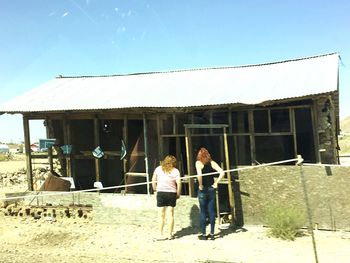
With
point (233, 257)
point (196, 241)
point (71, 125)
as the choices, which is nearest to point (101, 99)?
point (71, 125)

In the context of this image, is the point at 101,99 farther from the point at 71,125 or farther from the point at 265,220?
the point at 265,220

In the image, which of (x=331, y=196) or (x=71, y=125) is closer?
(x=331, y=196)

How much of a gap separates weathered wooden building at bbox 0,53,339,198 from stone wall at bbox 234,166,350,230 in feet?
2.46

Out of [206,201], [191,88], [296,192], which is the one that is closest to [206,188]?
Answer: [206,201]

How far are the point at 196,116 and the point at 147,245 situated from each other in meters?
4.27

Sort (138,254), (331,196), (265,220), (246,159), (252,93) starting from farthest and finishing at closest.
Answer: (246,159) → (252,93) → (265,220) → (331,196) → (138,254)

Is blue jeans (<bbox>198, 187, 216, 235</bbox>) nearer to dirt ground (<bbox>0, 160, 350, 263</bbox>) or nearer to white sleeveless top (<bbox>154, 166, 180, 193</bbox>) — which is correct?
dirt ground (<bbox>0, 160, 350, 263</bbox>)

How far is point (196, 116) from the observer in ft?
37.5

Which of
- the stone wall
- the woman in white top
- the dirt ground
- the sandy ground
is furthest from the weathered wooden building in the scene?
the sandy ground

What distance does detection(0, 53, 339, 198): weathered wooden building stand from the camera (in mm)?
10109

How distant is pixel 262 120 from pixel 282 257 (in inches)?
181

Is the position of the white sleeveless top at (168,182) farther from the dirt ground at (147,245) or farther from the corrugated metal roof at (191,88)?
the corrugated metal roof at (191,88)

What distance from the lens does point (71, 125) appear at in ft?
44.2

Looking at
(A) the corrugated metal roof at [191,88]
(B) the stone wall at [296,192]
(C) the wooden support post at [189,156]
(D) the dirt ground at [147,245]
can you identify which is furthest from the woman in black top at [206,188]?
(A) the corrugated metal roof at [191,88]
